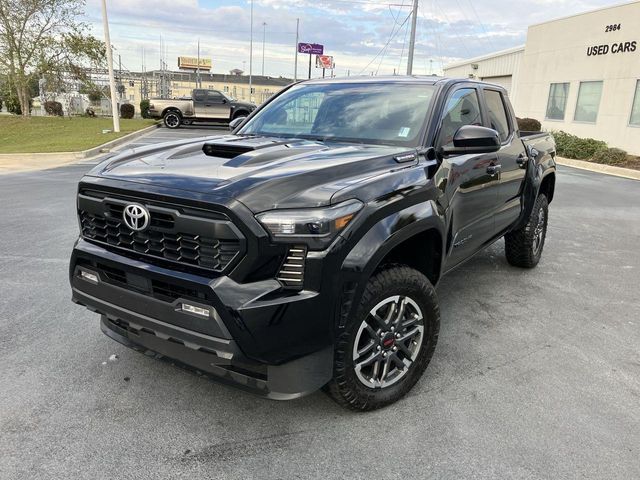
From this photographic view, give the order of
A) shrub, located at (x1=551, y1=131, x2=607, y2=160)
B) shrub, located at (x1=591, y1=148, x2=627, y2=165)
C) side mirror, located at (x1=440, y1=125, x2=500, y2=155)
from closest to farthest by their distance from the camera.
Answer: side mirror, located at (x1=440, y1=125, x2=500, y2=155)
shrub, located at (x1=591, y1=148, x2=627, y2=165)
shrub, located at (x1=551, y1=131, x2=607, y2=160)

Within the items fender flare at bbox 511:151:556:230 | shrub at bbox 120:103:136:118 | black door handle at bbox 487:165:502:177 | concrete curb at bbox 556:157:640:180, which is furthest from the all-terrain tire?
shrub at bbox 120:103:136:118

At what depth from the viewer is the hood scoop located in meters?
3.00

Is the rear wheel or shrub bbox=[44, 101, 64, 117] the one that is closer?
the rear wheel

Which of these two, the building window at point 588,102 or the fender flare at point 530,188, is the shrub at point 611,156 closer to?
the building window at point 588,102

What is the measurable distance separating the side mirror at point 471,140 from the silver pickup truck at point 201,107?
2177 centimetres

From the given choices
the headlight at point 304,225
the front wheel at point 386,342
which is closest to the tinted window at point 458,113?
the front wheel at point 386,342

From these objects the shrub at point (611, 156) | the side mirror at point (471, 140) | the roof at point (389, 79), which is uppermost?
the roof at point (389, 79)

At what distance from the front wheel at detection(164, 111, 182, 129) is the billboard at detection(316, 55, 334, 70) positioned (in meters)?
41.1

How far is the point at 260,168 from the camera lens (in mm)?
2561

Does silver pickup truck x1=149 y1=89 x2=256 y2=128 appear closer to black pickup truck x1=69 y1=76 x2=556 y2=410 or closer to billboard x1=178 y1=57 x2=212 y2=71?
black pickup truck x1=69 y1=76 x2=556 y2=410

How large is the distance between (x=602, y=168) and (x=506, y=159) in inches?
516

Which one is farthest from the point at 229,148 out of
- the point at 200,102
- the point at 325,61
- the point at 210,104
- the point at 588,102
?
the point at 325,61

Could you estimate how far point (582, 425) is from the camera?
281cm

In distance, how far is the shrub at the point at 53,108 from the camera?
3042 cm
